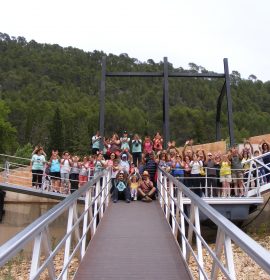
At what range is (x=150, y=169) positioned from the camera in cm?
1209

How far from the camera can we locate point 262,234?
533 inches

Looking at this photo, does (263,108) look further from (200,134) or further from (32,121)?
(32,121)

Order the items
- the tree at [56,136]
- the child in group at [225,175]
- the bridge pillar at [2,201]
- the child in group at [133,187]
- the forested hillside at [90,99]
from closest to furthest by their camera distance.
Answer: the child in group at [133,187] → the child in group at [225,175] → the bridge pillar at [2,201] → the tree at [56,136] → the forested hillside at [90,99]

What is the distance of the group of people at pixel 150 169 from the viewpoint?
37.2 feet

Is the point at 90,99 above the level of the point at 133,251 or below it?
above

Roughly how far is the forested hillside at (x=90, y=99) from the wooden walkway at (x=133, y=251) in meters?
63.9

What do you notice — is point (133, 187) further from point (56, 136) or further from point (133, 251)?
point (56, 136)

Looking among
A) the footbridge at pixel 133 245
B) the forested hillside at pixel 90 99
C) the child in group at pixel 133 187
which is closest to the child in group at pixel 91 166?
the child in group at pixel 133 187

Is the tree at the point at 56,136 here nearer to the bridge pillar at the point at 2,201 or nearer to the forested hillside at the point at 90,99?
the forested hillside at the point at 90,99

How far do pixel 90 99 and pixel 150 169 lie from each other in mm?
98033

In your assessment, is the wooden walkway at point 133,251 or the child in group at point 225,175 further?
the child in group at point 225,175

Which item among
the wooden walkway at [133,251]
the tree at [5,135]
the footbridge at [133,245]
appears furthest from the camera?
the tree at [5,135]

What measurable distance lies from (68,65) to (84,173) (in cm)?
10884

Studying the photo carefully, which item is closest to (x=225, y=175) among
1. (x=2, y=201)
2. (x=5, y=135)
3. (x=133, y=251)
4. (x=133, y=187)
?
(x=133, y=187)
